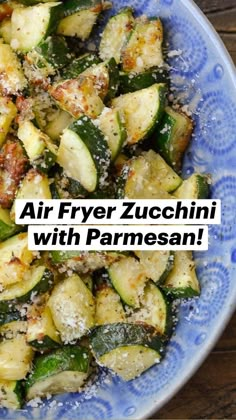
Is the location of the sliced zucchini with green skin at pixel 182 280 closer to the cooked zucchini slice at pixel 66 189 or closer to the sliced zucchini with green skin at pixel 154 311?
the sliced zucchini with green skin at pixel 154 311

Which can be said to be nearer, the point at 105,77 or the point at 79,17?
the point at 105,77

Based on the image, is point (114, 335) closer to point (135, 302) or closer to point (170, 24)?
point (135, 302)

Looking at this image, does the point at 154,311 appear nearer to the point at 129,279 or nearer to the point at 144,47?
the point at 129,279

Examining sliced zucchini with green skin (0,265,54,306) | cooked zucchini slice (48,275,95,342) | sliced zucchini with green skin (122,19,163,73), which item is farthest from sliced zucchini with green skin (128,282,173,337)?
sliced zucchini with green skin (122,19,163,73)

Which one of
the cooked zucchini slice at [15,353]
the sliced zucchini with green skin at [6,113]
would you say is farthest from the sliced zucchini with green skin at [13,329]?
the sliced zucchini with green skin at [6,113]

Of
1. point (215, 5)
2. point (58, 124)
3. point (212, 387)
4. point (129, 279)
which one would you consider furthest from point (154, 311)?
point (215, 5)

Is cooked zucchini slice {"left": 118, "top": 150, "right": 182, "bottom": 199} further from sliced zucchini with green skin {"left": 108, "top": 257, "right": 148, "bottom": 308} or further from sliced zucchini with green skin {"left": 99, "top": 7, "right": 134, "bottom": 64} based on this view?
sliced zucchini with green skin {"left": 99, "top": 7, "right": 134, "bottom": 64}

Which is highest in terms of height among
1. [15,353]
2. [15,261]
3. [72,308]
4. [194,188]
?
[194,188]
